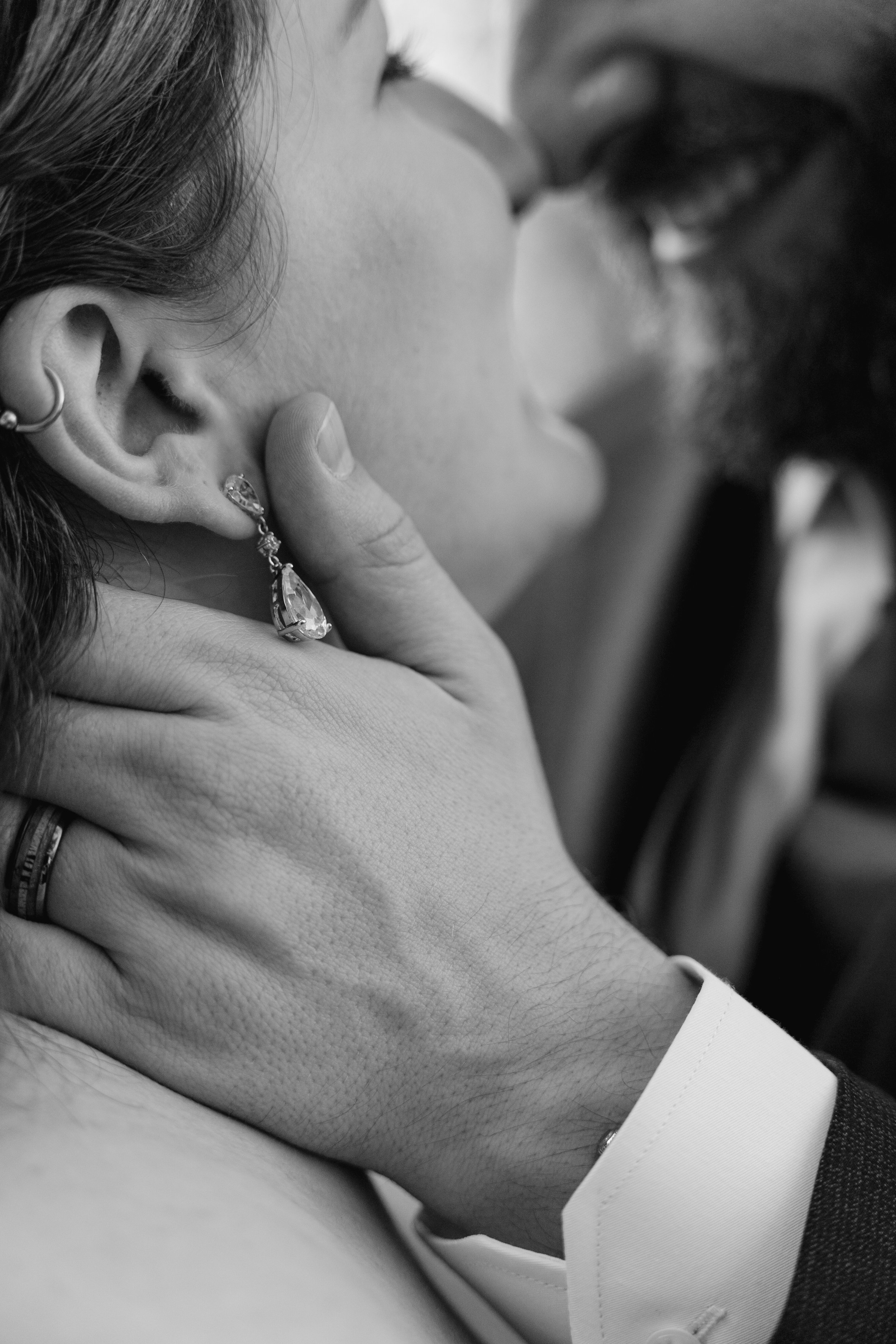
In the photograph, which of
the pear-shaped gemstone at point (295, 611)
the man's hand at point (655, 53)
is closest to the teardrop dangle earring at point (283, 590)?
the pear-shaped gemstone at point (295, 611)

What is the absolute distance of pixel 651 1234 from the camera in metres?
0.68

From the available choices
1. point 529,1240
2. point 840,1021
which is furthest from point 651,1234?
point 840,1021

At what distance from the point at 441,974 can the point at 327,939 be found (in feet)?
0.26

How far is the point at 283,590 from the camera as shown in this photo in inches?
29.6

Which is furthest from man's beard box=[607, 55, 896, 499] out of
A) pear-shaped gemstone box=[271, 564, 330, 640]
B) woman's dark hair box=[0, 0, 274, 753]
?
pear-shaped gemstone box=[271, 564, 330, 640]

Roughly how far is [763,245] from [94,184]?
1.21 metres

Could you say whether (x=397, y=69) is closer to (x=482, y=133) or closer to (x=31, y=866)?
(x=482, y=133)

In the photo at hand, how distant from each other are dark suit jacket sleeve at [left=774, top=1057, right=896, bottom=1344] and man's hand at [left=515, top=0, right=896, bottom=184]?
1194 millimetres

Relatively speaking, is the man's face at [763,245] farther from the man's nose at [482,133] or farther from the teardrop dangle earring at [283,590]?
the teardrop dangle earring at [283,590]

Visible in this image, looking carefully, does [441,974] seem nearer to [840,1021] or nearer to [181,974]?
[181,974]

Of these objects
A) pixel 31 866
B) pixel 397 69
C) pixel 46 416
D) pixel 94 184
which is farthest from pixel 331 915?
pixel 397 69

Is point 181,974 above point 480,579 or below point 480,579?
below

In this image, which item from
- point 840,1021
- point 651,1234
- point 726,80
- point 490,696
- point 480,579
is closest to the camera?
point 651,1234

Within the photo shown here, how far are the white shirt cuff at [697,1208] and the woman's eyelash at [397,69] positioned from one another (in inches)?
28.8
